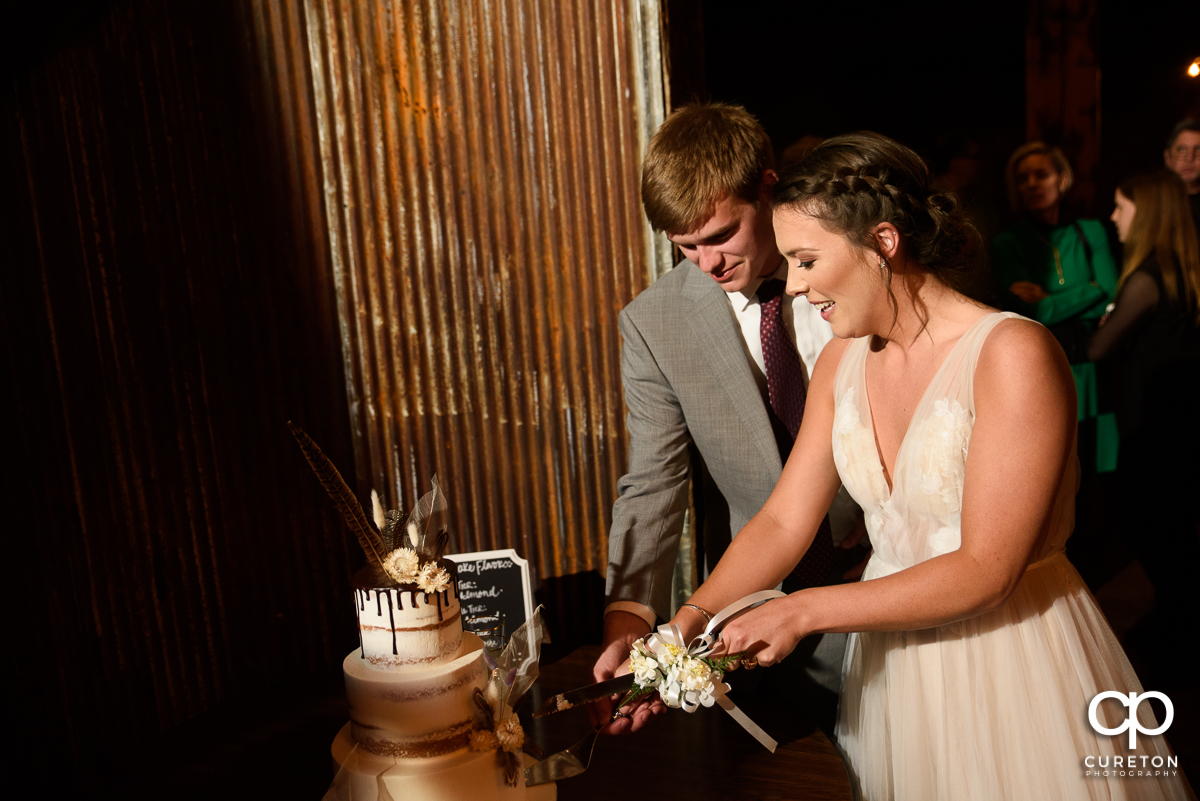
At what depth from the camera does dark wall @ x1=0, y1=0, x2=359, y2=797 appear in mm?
1673

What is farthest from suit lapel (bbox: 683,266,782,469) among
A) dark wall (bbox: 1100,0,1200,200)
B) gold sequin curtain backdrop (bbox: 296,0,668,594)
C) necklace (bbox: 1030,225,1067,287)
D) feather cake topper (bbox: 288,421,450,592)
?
dark wall (bbox: 1100,0,1200,200)

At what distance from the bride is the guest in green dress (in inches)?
91.8

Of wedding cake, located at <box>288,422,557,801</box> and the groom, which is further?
the groom

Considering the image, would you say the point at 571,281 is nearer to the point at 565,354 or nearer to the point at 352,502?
the point at 565,354

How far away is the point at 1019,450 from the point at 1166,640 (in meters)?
2.87

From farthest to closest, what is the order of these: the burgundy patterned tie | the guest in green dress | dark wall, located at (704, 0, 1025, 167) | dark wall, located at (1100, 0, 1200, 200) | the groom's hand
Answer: dark wall, located at (704, 0, 1025, 167), dark wall, located at (1100, 0, 1200, 200), the guest in green dress, the burgundy patterned tie, the groom's hand

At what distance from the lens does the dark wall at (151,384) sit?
167 cm

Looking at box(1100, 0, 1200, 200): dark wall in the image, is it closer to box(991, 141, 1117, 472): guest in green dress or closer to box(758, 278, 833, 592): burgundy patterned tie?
box(991, 141, 1117, 472): guest in green dress

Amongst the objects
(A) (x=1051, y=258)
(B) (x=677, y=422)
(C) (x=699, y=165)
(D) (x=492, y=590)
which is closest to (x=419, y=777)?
(D) (x=492, y=590)

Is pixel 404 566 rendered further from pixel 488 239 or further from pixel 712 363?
pixel 488 239

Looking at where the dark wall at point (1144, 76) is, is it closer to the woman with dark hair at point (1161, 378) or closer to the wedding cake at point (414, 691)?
the woman with dark hair at point (1161, 378)

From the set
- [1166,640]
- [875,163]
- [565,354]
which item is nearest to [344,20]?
[565,354]

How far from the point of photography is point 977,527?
121 centimetres

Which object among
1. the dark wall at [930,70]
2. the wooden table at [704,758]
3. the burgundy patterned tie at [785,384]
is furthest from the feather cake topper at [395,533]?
the dark wall at [930,70]
